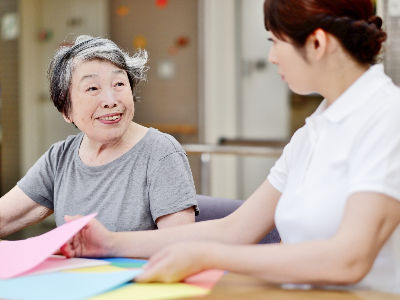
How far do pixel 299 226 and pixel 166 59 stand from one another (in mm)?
3960

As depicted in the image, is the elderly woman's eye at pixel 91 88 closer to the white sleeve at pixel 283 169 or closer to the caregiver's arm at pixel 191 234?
the caregiver's arm at pixel 191 234

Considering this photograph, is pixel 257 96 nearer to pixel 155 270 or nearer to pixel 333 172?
pixel 333 172

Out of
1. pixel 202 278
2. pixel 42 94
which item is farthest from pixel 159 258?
pixel 42 94

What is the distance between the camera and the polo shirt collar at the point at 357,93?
117cm

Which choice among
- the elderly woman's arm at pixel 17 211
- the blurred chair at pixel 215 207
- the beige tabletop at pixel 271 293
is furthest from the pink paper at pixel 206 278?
the elderly woman's arm at pixel 17 211

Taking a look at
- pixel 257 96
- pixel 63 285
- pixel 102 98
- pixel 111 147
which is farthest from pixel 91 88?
pixel 257 96

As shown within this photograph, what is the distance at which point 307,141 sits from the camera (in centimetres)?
128

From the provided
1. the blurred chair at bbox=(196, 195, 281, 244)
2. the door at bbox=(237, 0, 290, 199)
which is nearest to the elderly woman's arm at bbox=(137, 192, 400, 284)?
the blurred chair at bbox=(196, 195, 281, 244)

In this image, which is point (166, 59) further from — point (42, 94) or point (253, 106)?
point (42, 94)

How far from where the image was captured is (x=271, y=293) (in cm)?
105

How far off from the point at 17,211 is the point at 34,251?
59cm

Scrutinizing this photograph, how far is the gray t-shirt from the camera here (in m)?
1.67

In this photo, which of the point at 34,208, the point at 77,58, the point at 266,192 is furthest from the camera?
the point at 34,208

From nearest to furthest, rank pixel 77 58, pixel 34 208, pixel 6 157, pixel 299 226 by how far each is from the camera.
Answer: pixel 299 226 → pixel 77 58 → pixel 34 208 → pixel 6 157
